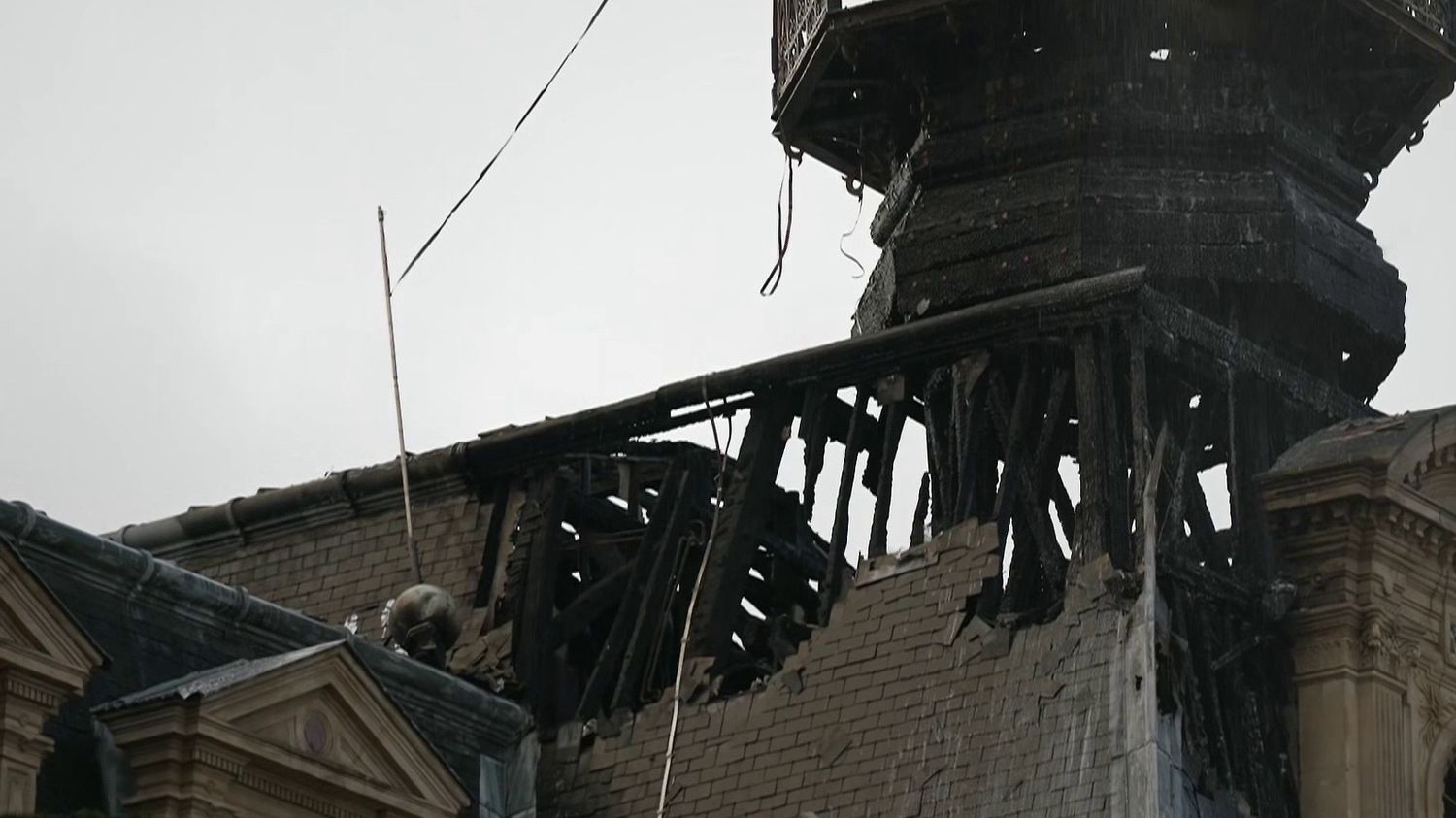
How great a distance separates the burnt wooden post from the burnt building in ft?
0.16

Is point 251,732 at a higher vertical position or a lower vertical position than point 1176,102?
lower

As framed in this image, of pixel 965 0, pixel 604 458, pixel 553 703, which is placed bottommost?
pixel 553 703

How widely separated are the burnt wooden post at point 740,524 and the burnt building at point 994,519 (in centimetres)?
5

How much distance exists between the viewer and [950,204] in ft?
125

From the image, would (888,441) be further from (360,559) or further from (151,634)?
(151,634)

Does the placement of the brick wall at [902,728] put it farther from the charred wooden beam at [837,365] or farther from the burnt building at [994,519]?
the charred wooden beam at [837,365]

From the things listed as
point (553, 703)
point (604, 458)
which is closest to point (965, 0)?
point (604, 458)

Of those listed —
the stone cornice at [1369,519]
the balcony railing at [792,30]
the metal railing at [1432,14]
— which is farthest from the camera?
the metal railing at [1432,14]

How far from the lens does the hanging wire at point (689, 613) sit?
34188 millimetres

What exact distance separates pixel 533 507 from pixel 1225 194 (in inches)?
309

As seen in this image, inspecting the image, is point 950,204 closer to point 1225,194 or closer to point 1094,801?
point 1225,194

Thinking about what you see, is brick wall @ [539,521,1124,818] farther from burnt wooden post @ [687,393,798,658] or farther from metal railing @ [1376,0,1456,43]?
metal railing @ [1376,0,1456,43]

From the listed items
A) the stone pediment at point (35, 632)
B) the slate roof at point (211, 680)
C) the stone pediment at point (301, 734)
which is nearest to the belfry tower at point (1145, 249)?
the stone pediment at point (301, 734)

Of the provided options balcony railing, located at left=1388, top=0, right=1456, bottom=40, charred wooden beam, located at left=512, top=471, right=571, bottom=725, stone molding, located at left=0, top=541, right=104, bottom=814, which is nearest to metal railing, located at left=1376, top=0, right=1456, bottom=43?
balcony railing, located at left=1388, top=0, right=1456, bottom=40
